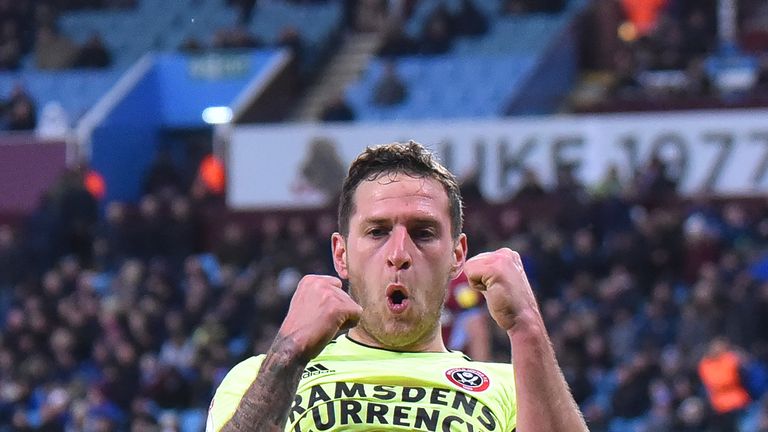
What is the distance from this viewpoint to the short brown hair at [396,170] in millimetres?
5148

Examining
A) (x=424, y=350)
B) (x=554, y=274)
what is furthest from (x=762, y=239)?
(x=424, y=350)

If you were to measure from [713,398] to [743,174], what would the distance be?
19.4ft

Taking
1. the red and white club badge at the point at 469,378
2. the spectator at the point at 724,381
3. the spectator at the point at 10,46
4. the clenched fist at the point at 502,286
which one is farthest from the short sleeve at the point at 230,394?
the spectator at the point at 10,46

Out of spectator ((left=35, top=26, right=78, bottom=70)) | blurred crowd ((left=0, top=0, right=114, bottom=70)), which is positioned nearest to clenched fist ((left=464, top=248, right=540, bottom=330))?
blurred crowd ((left=0, top=0, right=114, bottom=70))

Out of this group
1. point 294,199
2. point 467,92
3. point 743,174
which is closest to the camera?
point 743,174

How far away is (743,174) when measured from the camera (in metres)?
20.2

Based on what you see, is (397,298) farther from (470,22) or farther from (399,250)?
(470,22)

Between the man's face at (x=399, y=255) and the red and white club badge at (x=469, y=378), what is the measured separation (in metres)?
0.17

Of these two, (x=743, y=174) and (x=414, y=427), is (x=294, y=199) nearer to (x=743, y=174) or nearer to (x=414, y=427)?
(x=743, y=174)

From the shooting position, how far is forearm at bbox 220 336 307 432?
4566mm

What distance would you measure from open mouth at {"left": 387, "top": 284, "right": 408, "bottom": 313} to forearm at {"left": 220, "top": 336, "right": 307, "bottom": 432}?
45 centimetres

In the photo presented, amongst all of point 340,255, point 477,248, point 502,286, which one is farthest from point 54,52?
point 502,286

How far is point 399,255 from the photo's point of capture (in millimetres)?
4883

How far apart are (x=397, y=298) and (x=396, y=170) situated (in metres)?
0.41
